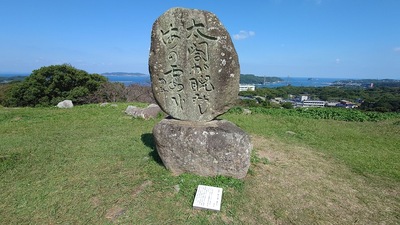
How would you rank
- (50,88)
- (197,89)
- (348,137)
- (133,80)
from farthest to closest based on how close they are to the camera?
(133,80)
(50,88)
(348,137)
(197,89)

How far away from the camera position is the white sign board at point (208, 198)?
12.7ft

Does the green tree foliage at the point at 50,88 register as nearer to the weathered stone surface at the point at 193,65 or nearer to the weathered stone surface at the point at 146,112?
the weathered stone surface at the point at 146,112

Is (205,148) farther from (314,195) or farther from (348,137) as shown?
(348,137)

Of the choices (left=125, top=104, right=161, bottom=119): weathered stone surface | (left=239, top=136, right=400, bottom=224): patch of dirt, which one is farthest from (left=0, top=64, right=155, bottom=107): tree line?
(left=239, top=136, right=400, bottom=224): patch of dirt

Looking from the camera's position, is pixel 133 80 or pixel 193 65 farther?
pixel 133 80

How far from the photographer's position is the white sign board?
3883 millimetres

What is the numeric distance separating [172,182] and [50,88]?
777 inches

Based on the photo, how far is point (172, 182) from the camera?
4.66 meters

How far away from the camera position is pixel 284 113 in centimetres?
1361

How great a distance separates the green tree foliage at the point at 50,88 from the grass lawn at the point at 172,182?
41.9 feet

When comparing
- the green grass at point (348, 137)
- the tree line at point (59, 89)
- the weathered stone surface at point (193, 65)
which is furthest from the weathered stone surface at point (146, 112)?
the tree line at point (59, 89)

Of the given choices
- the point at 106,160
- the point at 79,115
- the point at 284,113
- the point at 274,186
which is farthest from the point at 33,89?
the point at 274,186

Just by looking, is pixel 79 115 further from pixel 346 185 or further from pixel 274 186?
pixel 346 185

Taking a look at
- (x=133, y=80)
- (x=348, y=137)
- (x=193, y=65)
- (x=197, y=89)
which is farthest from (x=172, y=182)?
(x=133, y=80)
